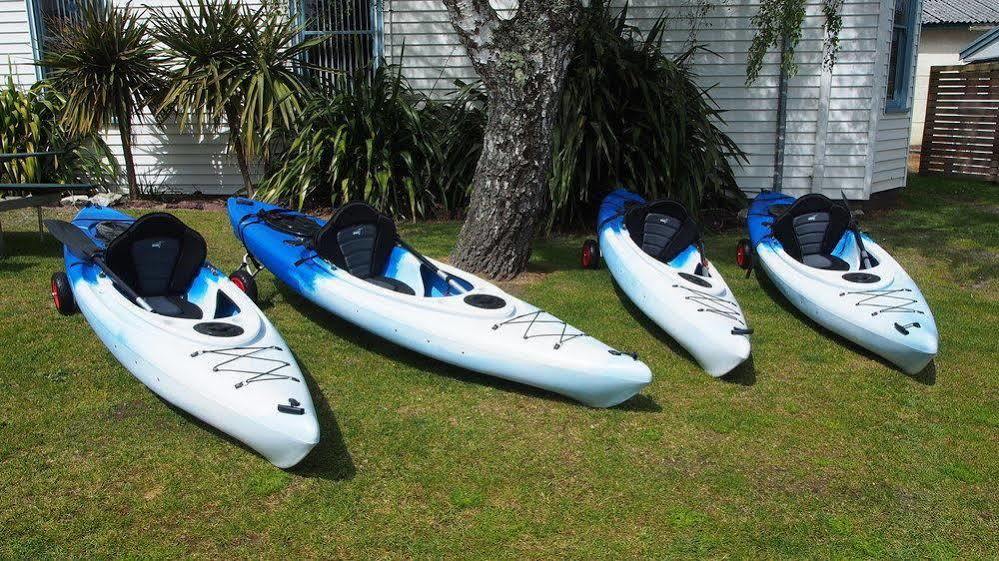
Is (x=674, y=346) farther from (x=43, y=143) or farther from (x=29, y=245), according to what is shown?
(x=43, y=143)

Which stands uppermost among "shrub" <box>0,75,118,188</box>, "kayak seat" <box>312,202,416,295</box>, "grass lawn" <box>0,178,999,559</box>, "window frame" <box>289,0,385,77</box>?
"window frame" <box>289,0,385,77</box>

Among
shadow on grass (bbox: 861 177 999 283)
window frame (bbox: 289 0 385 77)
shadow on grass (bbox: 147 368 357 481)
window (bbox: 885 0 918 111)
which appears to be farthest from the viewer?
window (bbox: 885 0 918 111)

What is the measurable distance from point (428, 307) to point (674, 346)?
184 centimetres

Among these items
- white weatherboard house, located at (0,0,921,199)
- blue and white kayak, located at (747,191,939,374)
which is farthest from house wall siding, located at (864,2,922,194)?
blue and white kayak, located at (747,191,939,374)

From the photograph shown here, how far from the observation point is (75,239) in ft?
17.3

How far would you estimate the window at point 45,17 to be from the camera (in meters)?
9.96

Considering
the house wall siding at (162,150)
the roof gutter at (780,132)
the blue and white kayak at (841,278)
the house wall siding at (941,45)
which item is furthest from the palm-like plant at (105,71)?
the house wall siding at (941,45)

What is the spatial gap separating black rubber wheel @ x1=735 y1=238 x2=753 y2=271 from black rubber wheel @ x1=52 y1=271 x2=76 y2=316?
5.33 m

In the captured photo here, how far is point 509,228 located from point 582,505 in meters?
3.22

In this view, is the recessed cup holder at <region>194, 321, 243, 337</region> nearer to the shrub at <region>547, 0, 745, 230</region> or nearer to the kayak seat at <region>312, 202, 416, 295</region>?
the kayak seat at <region>312, 202, 416, 295</region>

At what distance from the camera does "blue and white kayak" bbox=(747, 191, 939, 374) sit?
5.23 meters

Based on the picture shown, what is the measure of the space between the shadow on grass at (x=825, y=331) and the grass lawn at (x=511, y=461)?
A: 0.22 feet

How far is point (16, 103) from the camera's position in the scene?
30.5ft

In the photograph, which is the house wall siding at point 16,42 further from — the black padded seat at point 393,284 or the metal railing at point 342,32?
the black padded seat at point 393,284
